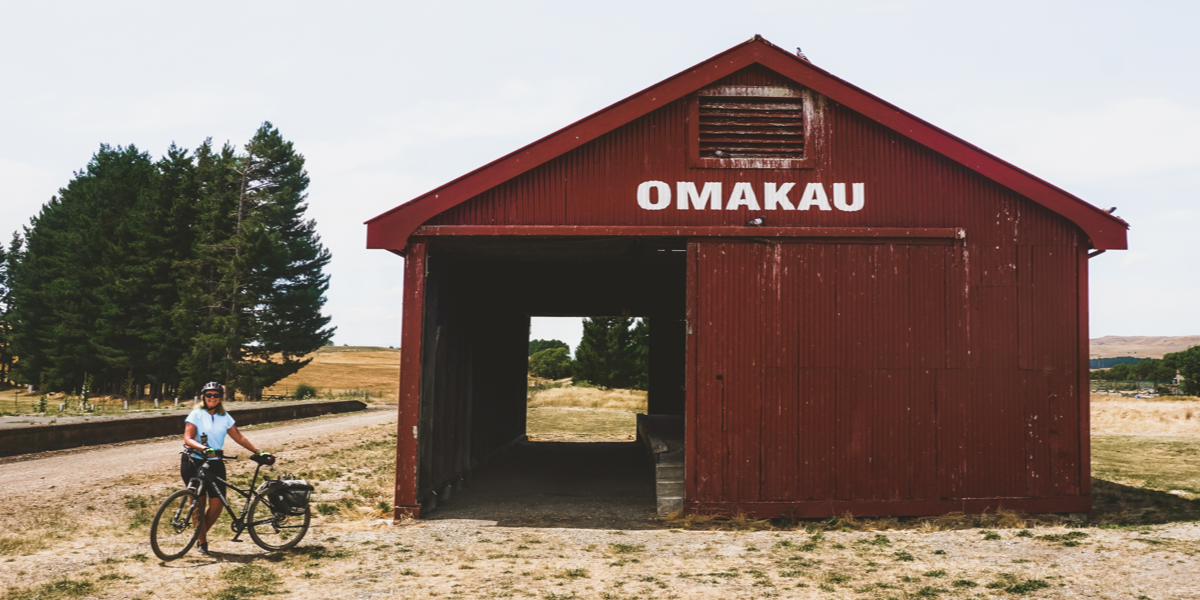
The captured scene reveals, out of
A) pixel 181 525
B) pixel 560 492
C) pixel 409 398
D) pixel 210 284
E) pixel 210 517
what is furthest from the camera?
pixel 210 284

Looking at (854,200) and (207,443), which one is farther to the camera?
(854,200)

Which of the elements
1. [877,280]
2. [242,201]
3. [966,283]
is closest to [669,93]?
[877,280]

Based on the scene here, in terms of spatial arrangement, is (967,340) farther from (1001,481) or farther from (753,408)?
(753,408)

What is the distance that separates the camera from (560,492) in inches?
540

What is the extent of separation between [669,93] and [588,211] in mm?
2049

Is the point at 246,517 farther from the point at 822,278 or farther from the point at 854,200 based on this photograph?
the point at 854,200

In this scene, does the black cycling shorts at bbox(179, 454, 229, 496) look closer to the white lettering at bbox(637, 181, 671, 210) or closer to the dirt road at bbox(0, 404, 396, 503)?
the dirt road at bbox(0, 404, 396, 503)

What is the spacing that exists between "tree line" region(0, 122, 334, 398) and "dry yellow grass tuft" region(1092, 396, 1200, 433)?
131ft

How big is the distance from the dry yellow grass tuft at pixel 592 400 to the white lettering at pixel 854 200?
3358cm

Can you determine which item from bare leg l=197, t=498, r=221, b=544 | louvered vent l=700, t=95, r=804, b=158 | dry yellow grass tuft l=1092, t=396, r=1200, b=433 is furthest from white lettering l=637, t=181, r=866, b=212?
dry yellow grass tuft l=1092, t=396, r=1200, b=433

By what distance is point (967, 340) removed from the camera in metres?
10.9

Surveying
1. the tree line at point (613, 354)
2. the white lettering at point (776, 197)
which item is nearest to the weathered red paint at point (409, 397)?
the white lettering at point (776, 197)

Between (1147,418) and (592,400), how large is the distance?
2763 cm

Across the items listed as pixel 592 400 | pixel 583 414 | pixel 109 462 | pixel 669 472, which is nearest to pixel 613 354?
pixel 592 400
